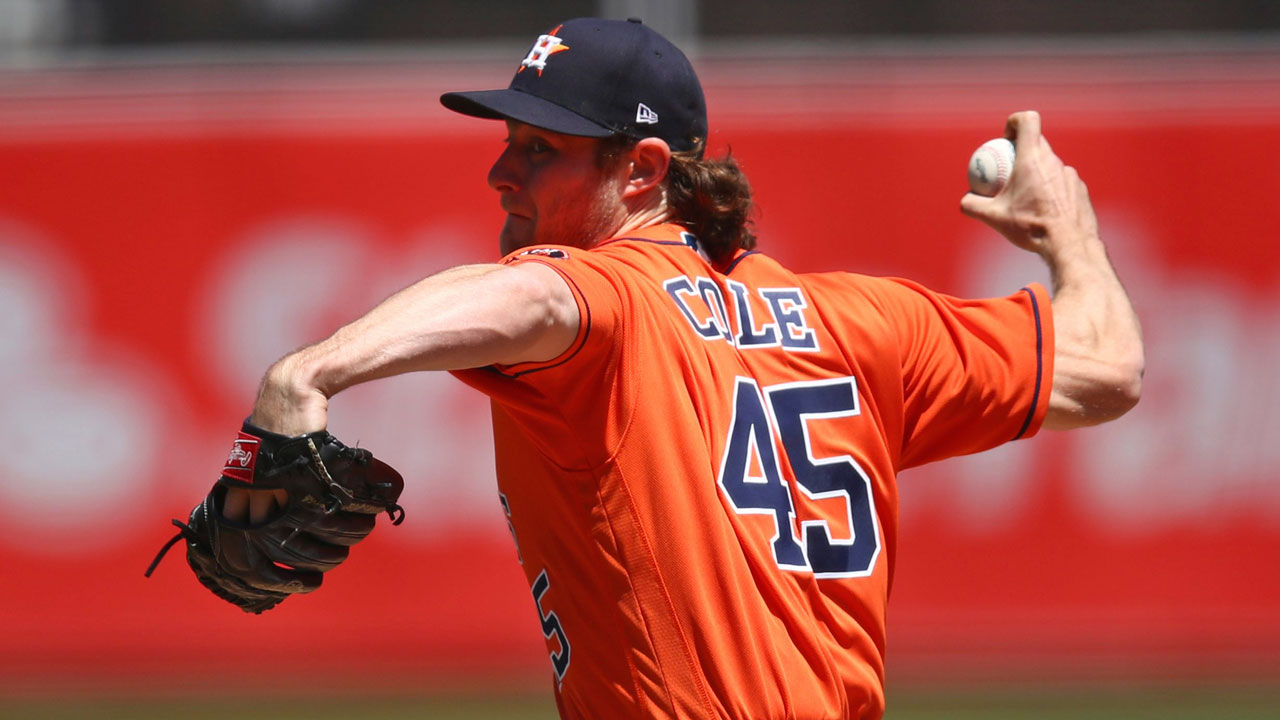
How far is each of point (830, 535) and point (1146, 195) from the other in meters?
5.51

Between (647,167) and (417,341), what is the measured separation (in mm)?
866

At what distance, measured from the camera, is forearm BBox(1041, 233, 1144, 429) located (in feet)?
8.57

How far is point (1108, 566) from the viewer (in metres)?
6.83

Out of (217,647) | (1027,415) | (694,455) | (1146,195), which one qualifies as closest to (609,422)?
(694,455)

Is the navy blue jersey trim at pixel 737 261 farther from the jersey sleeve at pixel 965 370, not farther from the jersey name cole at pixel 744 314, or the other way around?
the jersey sleeve at pixel 965 370

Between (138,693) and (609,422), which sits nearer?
(609,422)

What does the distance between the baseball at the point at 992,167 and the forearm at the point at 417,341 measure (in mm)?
1418

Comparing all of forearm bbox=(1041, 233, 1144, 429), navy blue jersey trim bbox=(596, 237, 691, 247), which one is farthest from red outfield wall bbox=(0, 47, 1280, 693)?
navy blue jersey trim bbox=(596, 237, 691, 247)

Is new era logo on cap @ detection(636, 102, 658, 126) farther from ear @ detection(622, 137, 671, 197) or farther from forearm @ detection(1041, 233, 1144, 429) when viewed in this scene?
forearm @ detection(1041, 233, 1144, 429)

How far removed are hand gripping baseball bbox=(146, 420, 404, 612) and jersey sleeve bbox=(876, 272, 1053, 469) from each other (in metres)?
1.02

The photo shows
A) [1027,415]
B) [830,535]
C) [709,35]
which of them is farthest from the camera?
[709,35]

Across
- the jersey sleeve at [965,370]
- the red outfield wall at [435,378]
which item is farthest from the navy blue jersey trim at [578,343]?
the red outfield wall at [435,378]

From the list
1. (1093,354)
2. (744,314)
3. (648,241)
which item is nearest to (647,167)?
(648,241)

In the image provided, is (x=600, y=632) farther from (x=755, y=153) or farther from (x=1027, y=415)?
(x=755, y=153)
